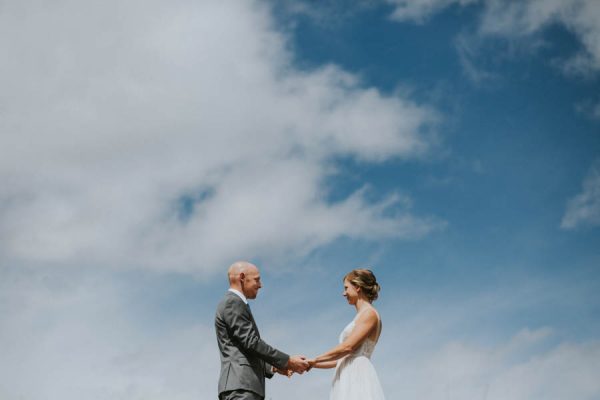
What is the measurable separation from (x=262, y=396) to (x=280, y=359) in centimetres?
84

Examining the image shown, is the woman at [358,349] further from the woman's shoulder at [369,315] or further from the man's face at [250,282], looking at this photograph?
the man's face at [250,282]

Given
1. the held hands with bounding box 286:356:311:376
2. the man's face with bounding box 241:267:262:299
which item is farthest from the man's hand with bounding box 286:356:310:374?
the man's face with bounding box 241:267:262:299

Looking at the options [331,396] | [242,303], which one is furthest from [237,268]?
[331,396]

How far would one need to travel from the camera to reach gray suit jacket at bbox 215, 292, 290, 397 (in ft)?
36.3

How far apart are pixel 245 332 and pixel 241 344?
0.20 metres

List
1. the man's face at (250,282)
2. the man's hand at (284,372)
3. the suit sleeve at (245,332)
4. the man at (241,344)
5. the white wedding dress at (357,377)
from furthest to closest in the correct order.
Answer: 1. the man's hand at (284,372)
2. the man's face at (250,282)
3. the white wedding dress at (357,377)
4. the suit sleeve at (245,332)
5. the man at (241,344)

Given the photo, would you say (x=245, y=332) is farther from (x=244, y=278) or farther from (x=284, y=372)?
(x=284, y=372)

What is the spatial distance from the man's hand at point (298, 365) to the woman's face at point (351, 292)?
140cm

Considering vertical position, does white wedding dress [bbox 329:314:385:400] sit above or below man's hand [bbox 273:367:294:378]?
below

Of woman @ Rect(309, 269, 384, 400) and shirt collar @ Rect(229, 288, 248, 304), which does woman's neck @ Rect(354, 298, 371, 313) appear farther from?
shirt collar @ Rect(229, 288, 248, 304)

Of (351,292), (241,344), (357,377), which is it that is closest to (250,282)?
(241,344)

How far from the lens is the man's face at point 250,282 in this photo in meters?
11.7

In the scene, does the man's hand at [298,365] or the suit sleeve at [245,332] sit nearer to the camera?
the suit sleeve at [245,332]

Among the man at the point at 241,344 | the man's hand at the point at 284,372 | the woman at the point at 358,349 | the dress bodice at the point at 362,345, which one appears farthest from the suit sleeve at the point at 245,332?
the dress bodice at the point at 362,345
